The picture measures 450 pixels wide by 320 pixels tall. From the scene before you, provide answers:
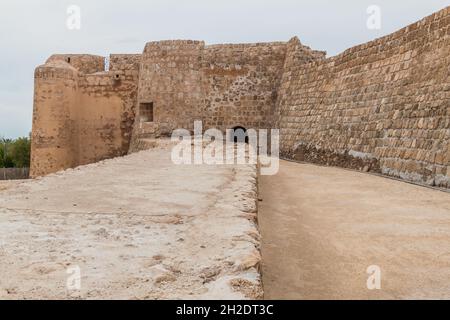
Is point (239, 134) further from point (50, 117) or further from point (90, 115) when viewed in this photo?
point (50, 117)

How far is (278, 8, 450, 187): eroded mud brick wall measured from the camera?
7793mm

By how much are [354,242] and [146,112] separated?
14410 millimetres

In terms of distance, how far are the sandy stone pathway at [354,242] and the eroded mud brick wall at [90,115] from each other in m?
12.5

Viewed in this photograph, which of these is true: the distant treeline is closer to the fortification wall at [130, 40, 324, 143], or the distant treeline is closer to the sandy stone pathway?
the fortification wall at [130, 40, 324, 143]

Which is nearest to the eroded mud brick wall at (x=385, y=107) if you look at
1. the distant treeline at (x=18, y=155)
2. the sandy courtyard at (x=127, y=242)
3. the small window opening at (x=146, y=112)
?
the sandy courtyard at (x=127, y=242)

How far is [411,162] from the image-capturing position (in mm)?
8078

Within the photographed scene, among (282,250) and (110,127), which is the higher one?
(110,127)

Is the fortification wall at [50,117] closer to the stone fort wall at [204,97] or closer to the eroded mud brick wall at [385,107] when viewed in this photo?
the stone fort wall at [204,97]

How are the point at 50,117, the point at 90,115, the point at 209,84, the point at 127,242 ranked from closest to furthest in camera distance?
the point at 127,242 → the point at 209,84 → the point at 50,117 → the point at 90,115

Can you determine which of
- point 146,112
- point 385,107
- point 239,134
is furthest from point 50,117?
point 385,107

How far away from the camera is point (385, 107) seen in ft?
31.8
